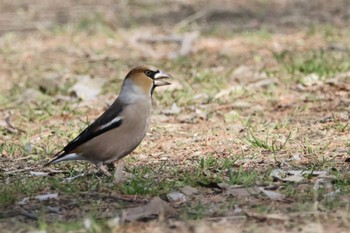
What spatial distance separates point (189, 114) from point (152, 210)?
3375mm

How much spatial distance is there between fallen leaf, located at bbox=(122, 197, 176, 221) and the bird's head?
1512 mm

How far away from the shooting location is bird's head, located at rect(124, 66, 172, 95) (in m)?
6.64

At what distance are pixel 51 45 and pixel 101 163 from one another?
5.63m

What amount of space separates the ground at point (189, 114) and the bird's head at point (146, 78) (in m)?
0.56

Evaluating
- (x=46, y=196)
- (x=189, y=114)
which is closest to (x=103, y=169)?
(x=46, y=196)

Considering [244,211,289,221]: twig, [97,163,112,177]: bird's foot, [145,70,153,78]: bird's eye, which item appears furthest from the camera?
[145,70,153,78]: bird's eye

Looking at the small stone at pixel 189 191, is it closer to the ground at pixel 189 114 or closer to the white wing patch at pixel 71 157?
the ground at pixel 189 114

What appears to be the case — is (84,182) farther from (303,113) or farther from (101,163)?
(303,113)

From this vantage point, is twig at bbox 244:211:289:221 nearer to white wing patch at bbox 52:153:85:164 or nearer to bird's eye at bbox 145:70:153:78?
white wing patch at bbox 52:153:85:164

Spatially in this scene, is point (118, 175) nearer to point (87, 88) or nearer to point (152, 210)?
point (152, 210)

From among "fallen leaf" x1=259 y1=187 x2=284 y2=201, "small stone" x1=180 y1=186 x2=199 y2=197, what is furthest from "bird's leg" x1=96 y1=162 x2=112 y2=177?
"fallen leaf" x1=259 y1=187 x2=284 y2=201

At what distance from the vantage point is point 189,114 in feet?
28.0

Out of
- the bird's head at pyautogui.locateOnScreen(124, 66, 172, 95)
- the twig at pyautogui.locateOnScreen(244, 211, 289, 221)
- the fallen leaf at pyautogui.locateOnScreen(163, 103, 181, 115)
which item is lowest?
the fallen leaf at pyautogui.locateOnScreen(163, 103, 181, 115)

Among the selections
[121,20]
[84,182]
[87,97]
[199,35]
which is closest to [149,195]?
[84,182]
